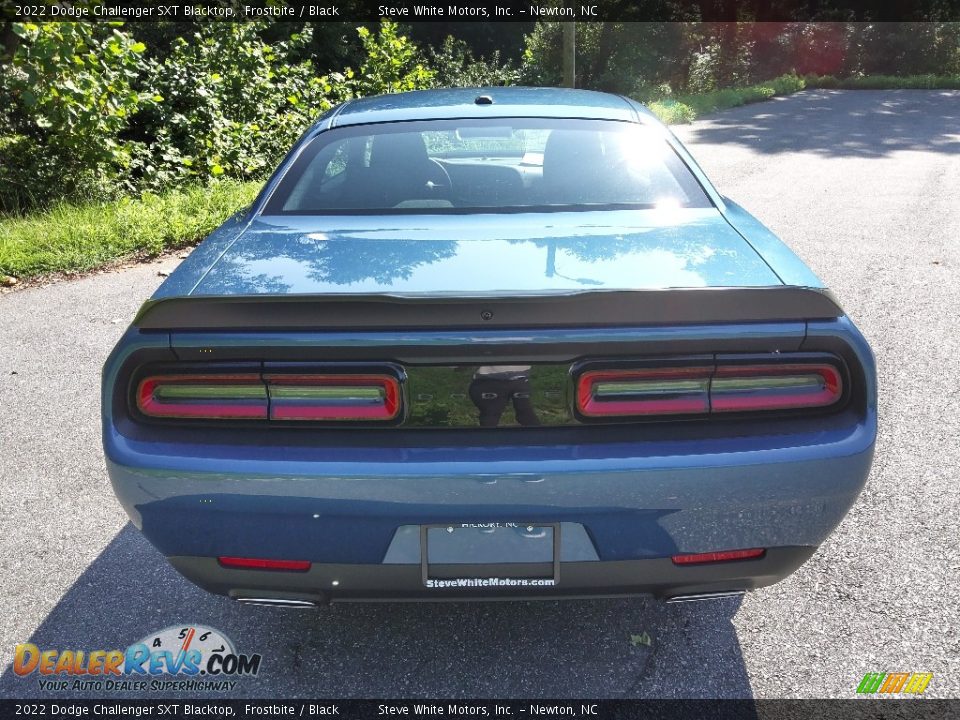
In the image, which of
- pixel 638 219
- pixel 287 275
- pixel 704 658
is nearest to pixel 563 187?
pixel 638 219

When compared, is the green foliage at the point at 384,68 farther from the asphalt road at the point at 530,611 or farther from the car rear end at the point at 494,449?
the car rear end at the point at 494,449

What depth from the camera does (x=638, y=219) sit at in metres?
2.52

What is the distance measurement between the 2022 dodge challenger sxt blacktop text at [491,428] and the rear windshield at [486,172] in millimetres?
744

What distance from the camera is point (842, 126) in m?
17.5

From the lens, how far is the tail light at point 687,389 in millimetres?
1912

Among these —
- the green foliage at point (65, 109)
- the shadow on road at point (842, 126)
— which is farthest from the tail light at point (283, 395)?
the shadow on road at point (842, 126)

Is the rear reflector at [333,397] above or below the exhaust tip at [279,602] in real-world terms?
above

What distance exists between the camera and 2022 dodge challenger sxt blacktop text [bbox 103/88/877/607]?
1868 mm

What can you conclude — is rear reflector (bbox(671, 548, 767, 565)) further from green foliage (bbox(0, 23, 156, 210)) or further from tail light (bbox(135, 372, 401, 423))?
green foliage (bbox(0, 23, 156, 210))

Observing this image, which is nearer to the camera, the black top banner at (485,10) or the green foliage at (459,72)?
the black top banner at (485,10)

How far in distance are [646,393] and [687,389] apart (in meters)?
0.10

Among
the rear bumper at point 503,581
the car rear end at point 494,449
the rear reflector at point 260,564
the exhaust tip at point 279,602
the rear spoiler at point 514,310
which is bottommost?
the exhaust tip at point 279,602

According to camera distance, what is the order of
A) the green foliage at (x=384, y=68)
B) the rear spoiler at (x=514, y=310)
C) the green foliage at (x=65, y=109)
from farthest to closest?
the green foliage at (x=384, y=68) → the green foliage at (x=65, y=109) → the rear spoiler at (x=514, y=310)

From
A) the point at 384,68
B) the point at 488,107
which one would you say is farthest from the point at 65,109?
the point at 384,68
